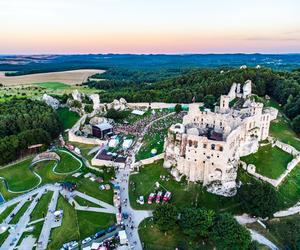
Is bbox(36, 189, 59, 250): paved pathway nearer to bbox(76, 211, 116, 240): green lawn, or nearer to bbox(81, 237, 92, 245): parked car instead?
bbox(76, 211, 116, 240): green lawn

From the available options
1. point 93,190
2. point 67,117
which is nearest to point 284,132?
point 93,190

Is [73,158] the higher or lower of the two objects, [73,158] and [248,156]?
the lower

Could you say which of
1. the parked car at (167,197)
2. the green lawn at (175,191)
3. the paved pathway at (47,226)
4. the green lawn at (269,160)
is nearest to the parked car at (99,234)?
the paved pathway at (47,226)

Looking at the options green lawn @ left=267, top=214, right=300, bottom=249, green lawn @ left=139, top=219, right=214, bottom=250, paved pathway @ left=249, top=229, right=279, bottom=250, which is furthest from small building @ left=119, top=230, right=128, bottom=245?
green lawn @ left=267, top=214, right=300, bottom=249

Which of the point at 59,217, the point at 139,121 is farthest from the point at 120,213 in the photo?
Result: the point at 139,121

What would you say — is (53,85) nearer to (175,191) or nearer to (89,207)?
(89,207)

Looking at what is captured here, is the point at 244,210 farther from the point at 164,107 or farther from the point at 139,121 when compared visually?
the point at 164,107
